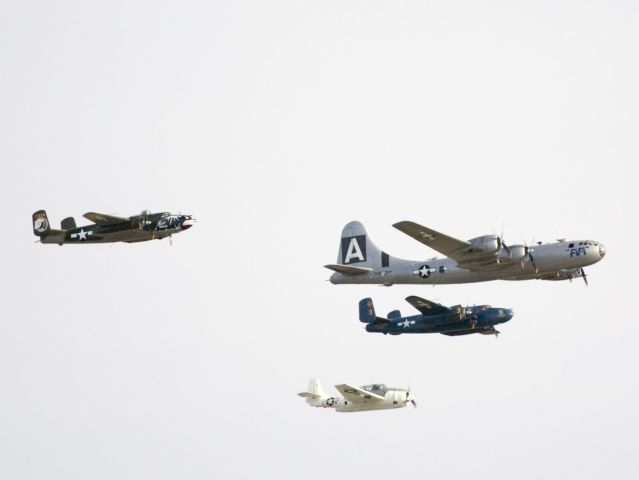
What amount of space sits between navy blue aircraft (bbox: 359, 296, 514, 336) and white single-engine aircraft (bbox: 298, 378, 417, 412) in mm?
4483

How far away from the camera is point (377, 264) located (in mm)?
96188

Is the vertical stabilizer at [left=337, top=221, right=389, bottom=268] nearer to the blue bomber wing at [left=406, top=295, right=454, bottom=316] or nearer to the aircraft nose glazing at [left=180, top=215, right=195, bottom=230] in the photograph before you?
the blue bomber wing at [left=406, top=295, right=454, bottom=316]

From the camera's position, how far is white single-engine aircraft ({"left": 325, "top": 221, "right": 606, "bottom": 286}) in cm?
8962

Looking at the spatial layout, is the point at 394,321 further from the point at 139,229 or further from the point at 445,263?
the point at 139,229

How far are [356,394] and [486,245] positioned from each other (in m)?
13.8

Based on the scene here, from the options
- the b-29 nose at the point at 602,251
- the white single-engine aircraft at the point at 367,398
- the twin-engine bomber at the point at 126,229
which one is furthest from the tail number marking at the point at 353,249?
the b-29 nose at the point at 602,251

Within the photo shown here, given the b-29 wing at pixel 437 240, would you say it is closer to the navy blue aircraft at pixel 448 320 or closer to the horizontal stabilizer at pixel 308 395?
the navy blue aircraft at pixel 448 320

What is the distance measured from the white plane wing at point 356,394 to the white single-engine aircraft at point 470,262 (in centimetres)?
674

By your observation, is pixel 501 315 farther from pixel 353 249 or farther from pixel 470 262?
pixel 353 249

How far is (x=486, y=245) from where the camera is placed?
89500 millimetres

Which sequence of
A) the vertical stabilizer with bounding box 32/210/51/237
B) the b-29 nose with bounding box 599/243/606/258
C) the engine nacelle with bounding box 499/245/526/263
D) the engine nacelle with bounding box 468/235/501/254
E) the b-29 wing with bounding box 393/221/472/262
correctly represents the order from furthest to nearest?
the vertical stabilizer with bounding box 32/210/51/237 < the b-29 nose with bounding box 599/243/606/258 < the engine nacelle with bounding box 499/245/526/263 < the engine nacelle with bounding box 468/235/501/254 < the b-29 wing with bounding box 393/221/472/262

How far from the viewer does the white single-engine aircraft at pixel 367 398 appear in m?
95.8

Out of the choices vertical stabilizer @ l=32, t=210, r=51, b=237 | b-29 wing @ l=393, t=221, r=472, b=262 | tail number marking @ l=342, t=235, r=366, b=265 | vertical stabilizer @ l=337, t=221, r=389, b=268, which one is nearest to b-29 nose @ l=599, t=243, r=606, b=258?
b-29 wing @ l=393, t=221, r=472, b=262

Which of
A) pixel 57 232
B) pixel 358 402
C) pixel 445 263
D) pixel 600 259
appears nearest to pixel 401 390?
pixel 358 402
